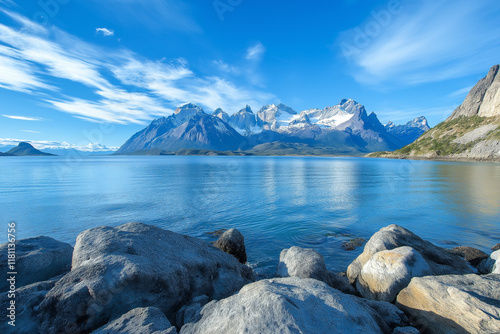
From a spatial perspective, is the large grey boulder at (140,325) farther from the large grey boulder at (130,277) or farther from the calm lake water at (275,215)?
the calm lake water at (275,215)

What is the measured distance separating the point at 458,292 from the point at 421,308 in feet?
4.64

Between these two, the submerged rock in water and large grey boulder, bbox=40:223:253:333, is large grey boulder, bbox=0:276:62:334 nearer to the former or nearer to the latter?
large grey boulder, bbox=40:223:253:333

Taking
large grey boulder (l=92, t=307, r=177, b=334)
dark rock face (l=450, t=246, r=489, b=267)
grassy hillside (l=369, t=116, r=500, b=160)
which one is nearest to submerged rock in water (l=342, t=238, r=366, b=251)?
dark rock face (l=450, t=246, r=489, b=267)

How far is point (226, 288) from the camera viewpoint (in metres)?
10.9

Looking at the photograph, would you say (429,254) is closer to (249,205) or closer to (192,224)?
(192,224)

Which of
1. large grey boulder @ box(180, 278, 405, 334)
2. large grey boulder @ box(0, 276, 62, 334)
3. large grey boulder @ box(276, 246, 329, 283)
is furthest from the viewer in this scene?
large grey boulder @ box(276, 246, 329, 283)

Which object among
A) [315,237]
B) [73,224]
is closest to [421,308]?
[315,237]

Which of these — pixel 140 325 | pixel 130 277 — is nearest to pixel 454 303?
pixel 140 325

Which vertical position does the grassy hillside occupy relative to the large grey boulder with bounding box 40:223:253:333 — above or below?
above

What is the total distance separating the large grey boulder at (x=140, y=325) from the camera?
6117 mm

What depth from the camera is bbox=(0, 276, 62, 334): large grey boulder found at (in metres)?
6.56

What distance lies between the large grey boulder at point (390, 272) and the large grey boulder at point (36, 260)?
15.4 metres

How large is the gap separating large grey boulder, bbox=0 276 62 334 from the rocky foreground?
0.03 metres

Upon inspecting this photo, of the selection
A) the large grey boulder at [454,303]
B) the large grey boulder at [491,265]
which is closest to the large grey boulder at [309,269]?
the large grey boulder at [454,303]
